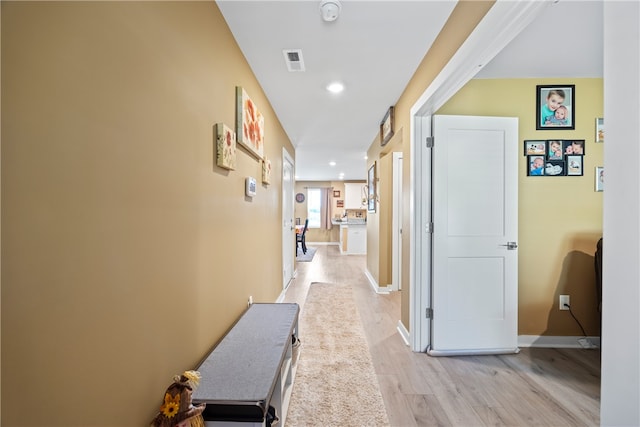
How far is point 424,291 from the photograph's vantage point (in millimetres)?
2246

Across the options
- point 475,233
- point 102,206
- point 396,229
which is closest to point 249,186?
point 102,206

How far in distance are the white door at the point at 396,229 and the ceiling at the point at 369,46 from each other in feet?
3.55

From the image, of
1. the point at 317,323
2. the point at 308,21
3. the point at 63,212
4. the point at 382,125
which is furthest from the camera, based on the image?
the point at 382,125

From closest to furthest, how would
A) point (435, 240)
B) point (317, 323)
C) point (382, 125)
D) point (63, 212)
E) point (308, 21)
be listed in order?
point (63, 212)
point (308, 21)
point (435, 240)
point (317, 323)
point (382, 125)

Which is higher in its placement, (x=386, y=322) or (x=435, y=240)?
(x=435, y=240)

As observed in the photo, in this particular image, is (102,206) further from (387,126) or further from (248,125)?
(387,126)

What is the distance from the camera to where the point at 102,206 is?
30.8 inches

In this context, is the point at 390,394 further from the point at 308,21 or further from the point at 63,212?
the point at 308,21

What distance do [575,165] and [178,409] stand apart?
3209 millimetres

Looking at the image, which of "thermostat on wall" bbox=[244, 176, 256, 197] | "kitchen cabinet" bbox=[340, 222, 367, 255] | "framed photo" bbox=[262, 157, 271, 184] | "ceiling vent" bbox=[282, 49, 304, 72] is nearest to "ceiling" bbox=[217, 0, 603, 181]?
"ceiling vent" bbox=[282, 49, 304, 72]

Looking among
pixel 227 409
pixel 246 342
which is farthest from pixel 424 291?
pixel 227 409

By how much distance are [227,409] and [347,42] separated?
212 centimetres

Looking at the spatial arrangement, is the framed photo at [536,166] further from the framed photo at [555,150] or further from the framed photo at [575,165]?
the framed photo at [575,165]

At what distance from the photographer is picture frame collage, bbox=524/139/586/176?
7.76ft
